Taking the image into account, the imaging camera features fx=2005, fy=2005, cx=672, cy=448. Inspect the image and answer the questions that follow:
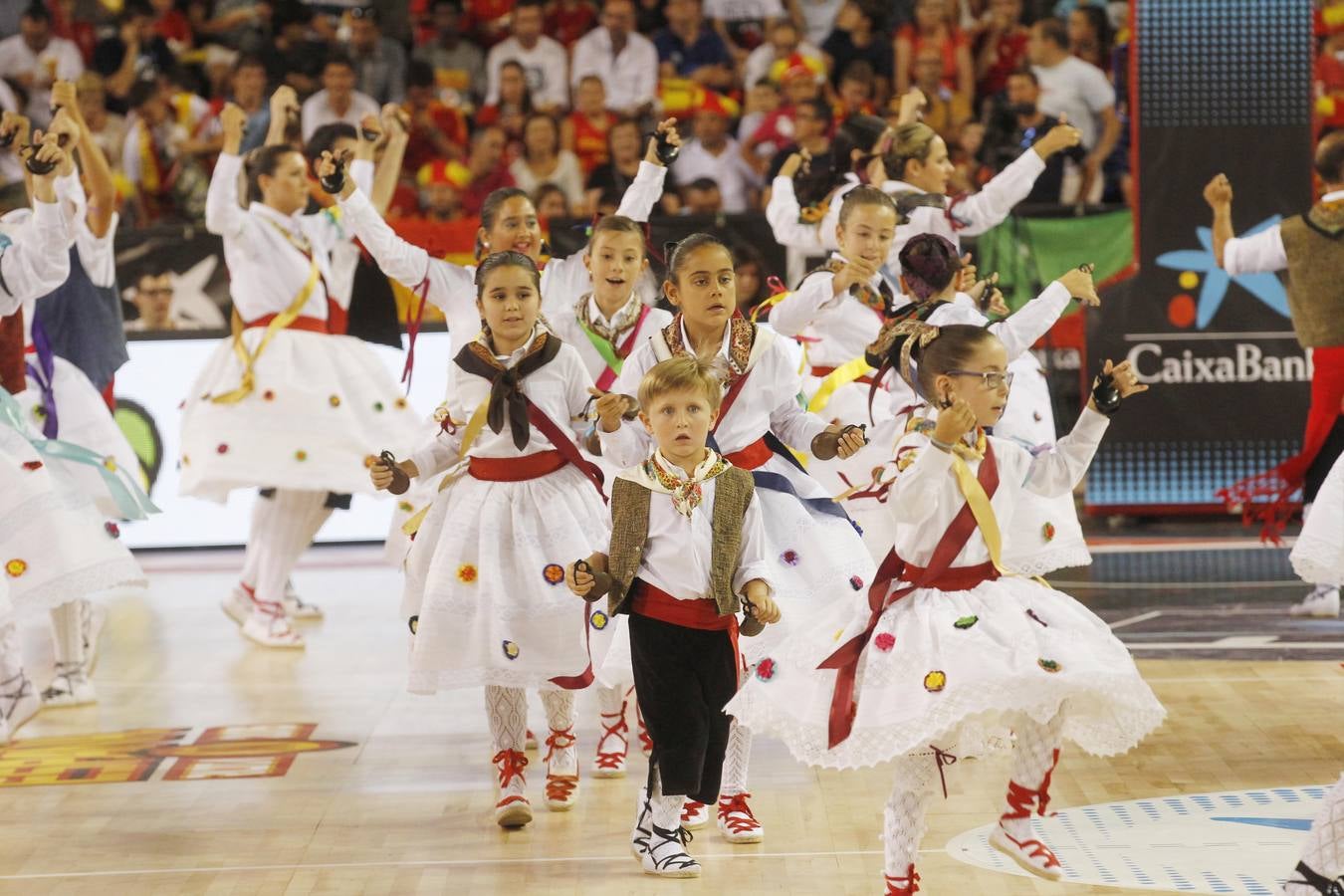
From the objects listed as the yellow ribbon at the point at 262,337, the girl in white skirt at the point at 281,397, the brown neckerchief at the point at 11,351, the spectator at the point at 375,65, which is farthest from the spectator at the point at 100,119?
the brown neckerchief at the point at 11,351

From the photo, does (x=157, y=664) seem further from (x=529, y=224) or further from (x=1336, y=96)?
(x=1336, y=96)

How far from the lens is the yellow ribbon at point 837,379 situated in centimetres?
663

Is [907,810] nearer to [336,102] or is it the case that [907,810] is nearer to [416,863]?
[416,863]

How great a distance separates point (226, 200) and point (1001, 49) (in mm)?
6241

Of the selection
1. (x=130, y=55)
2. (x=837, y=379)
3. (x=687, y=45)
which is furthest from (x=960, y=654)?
(x=130, y=55)

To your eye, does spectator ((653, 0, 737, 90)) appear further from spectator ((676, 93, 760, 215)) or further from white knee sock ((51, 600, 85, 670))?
white knee sock ((51, 600, 85, 670))

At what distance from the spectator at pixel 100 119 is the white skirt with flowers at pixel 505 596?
26.9ft

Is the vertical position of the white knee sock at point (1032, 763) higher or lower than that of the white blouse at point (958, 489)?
lower

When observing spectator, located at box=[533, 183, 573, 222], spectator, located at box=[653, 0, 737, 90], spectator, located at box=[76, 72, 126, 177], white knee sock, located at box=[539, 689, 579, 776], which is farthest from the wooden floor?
spectator, located at box=[653, 0, 737, 90]

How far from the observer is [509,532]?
5590 mm

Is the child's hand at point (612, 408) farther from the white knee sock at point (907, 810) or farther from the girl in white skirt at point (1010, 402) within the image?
the white knee sock at point (907, 810)

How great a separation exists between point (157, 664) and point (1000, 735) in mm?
4525

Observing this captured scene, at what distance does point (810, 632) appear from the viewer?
459 cm

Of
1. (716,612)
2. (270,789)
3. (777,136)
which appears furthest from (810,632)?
(777,136)
